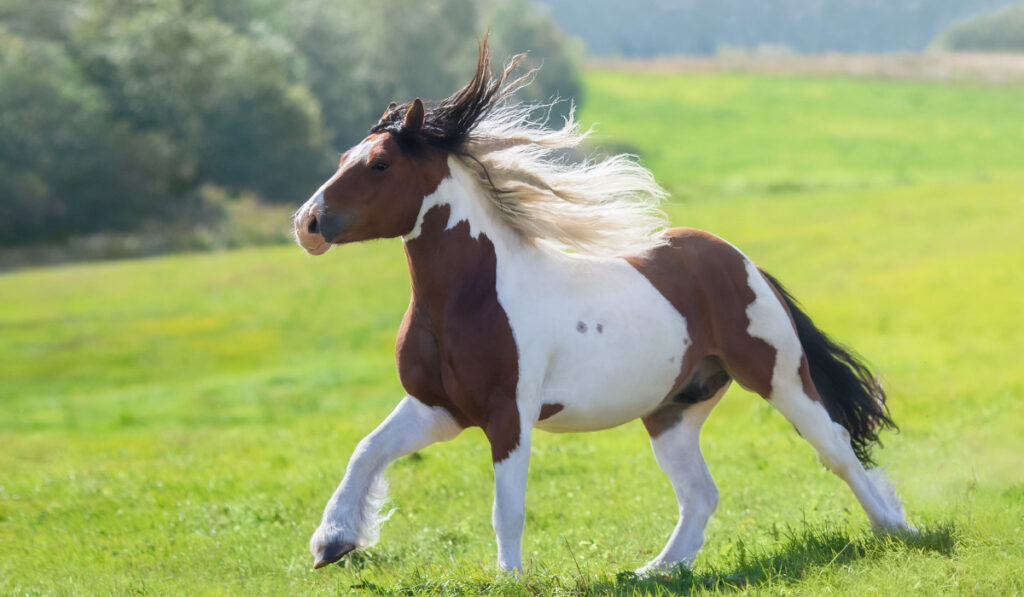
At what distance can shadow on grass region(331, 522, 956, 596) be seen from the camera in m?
6.11

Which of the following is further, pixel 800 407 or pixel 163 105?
pixel 163 105

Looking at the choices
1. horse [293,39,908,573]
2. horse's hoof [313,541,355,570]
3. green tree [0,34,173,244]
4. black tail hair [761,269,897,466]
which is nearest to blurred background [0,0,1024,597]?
green tree [0,34,173,244]

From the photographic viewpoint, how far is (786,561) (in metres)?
6.67

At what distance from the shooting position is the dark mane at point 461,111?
6.50 meters

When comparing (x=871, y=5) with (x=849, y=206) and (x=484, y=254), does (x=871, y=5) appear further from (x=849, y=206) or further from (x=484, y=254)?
(x=484, y=254)

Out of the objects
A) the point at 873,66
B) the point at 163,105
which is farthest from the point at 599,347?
the point at 873,66

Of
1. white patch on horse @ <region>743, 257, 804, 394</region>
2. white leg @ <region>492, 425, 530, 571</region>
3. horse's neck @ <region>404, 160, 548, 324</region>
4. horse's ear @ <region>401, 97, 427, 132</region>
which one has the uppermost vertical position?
horse's ear @ <region>401, 97, 427, 132</region>

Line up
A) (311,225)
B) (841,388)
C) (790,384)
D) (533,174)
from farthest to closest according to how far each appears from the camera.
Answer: (841,388) < (790,384) < (533,174) < (311,225)

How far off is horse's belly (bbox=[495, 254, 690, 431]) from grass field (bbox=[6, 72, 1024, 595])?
0.98 m

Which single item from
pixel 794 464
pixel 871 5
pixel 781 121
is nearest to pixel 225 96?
pixel 781 121

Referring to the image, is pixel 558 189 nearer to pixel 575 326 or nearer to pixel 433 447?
pixel 575 326

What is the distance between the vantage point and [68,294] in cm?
3469

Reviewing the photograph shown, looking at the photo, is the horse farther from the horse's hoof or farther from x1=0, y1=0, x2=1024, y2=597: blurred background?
x1=0, y1=0, x2=1024, y2=597: blurred background

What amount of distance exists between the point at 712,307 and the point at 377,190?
7.42 feet
